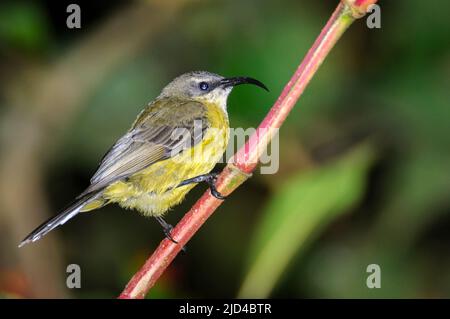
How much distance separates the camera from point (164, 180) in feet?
11.7

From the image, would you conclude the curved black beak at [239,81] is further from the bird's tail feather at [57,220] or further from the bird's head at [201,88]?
the bird's tail feather at [57,220]

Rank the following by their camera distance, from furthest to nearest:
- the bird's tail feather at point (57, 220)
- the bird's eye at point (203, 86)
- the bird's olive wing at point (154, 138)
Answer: the bird's eye at point (203, 86) → the bird's olive wing at point (154, 138) → the bird's tail feather at point (57, 220)

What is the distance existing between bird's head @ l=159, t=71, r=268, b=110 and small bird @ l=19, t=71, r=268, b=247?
2cm

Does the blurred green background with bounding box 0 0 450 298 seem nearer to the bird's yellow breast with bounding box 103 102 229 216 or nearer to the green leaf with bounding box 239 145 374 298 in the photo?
the bird's yellow breast with bounding box 103 102 229 216

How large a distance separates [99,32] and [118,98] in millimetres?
501

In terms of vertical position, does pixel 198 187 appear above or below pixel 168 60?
below

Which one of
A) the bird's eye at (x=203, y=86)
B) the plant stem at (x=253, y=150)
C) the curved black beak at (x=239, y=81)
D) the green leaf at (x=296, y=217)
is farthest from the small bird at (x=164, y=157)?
the plant stem at (x=253, y=150)

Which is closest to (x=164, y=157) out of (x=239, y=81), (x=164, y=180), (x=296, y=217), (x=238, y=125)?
(x=164, y=180)

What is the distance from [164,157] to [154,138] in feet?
0.62

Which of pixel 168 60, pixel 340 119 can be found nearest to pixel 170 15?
pixel 168 60

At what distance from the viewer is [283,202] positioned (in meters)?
2.69

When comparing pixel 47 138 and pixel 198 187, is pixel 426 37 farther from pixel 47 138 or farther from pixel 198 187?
pixel 47 138

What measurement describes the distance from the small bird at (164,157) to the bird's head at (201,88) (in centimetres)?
2

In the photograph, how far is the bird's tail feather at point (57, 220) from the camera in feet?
7.86
